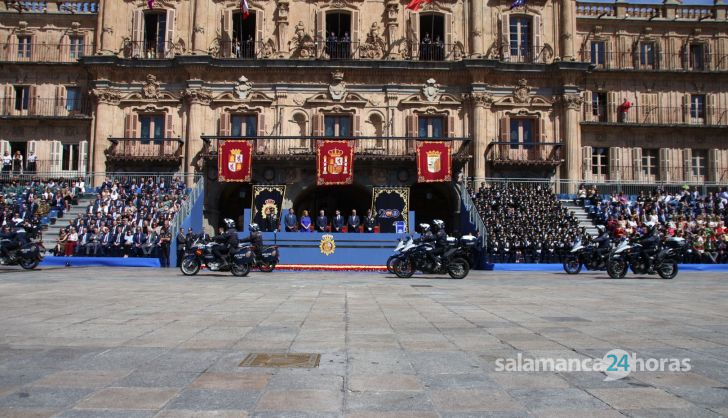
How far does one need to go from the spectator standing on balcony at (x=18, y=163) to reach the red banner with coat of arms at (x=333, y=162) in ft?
55.9

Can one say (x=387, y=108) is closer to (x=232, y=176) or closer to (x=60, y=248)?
(x=232, y=176)

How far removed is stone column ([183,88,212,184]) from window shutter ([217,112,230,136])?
0.90 metres

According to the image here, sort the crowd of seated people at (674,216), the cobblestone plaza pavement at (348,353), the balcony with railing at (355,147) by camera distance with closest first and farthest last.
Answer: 1. the cobblestone plaza pavement at (348,353)
2. the crowd of seated people at (674,216)
3. the balcony with railing at (355,147)

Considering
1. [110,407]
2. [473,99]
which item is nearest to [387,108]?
[473,99]

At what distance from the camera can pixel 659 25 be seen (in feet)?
111

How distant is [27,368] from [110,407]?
5.23 ft

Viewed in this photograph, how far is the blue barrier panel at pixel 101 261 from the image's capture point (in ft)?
73.9

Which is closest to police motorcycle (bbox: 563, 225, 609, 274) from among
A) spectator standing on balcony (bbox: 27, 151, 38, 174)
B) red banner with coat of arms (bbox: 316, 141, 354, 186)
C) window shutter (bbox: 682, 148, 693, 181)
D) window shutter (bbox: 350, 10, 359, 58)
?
red banner with coat of arms (bbox: 316, 141, 354, 186)

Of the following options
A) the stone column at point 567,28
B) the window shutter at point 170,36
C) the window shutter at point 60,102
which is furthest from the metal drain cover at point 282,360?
the window shutter at point 60,102

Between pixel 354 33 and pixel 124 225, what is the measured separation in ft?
52.5

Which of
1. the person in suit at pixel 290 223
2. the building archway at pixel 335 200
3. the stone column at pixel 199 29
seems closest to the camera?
the person in suit at pixel 290 223

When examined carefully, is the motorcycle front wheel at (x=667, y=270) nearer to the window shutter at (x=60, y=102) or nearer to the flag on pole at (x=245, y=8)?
the flag on pole at (x=245, y=8)

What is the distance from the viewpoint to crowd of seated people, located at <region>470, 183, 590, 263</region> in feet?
78.5

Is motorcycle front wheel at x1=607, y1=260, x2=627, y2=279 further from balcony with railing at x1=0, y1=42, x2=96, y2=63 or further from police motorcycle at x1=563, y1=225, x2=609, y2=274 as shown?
balcony with railing at x1=0, y1=42, x2=96, y2=63
